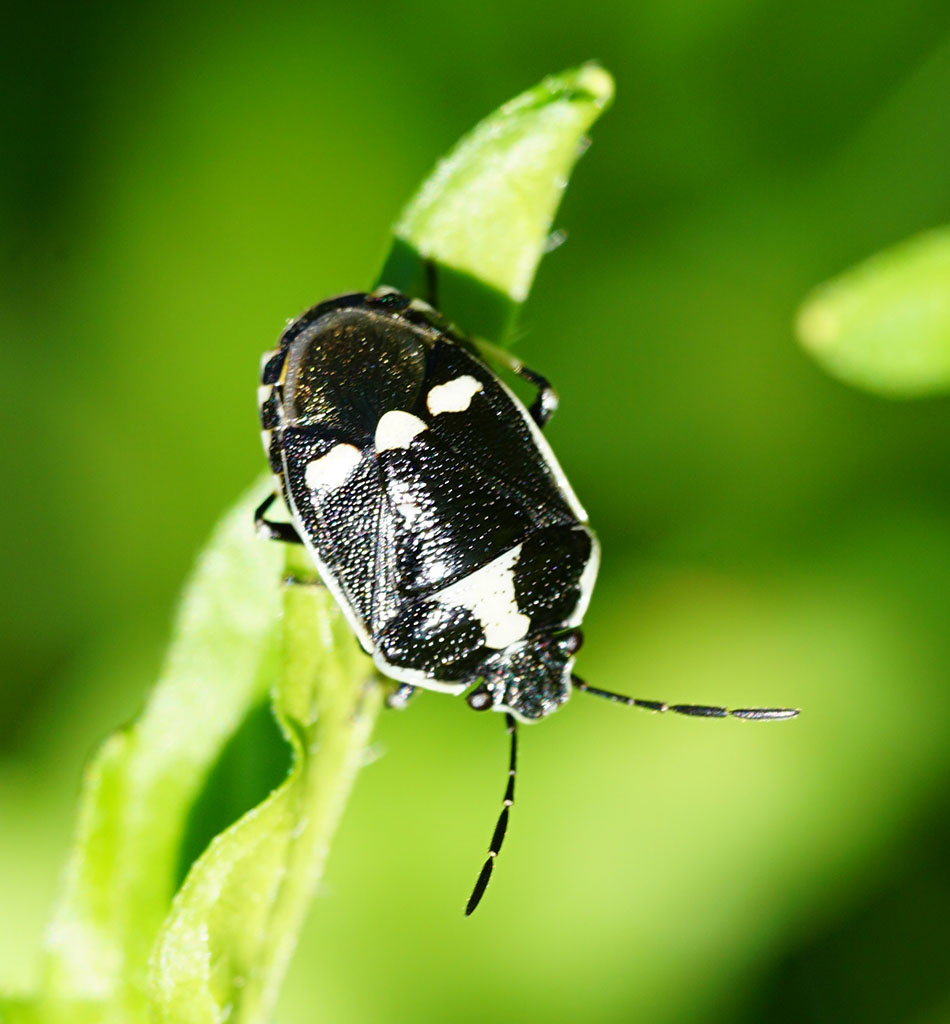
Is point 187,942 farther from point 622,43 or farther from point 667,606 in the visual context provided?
point 622,43

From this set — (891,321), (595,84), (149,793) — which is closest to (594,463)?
(891,321)

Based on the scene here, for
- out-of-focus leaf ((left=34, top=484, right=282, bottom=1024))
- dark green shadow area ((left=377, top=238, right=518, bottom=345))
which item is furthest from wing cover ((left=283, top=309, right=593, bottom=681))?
out-of-focus leaf ((left=34, top=484, right=282, bottom=1024))

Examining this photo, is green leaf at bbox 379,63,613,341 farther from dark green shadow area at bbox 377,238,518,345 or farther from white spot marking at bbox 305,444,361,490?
white spot marking at bbox 305,444,361,490

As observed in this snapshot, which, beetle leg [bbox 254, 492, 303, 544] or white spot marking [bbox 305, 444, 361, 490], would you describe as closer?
beetle leg [bbox 254, 492, 303, 544]

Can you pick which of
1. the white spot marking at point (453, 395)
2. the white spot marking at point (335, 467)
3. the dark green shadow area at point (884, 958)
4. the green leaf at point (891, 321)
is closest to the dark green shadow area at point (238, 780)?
the white spot marking at point (335, 467)

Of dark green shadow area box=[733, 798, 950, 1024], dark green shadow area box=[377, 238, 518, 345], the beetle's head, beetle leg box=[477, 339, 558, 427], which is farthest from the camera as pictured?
dark green shadow area box=[733, 798, 950, 1024]

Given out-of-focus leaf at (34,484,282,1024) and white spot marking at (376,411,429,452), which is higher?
white spot marking at (376,411,429,452)

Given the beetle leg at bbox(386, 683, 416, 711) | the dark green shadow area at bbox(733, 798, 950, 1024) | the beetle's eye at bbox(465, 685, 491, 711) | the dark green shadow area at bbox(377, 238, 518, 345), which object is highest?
the dark green shadow area at bbox(377, 238, 518, 345)

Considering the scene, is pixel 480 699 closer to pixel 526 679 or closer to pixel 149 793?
pixel 526 679
